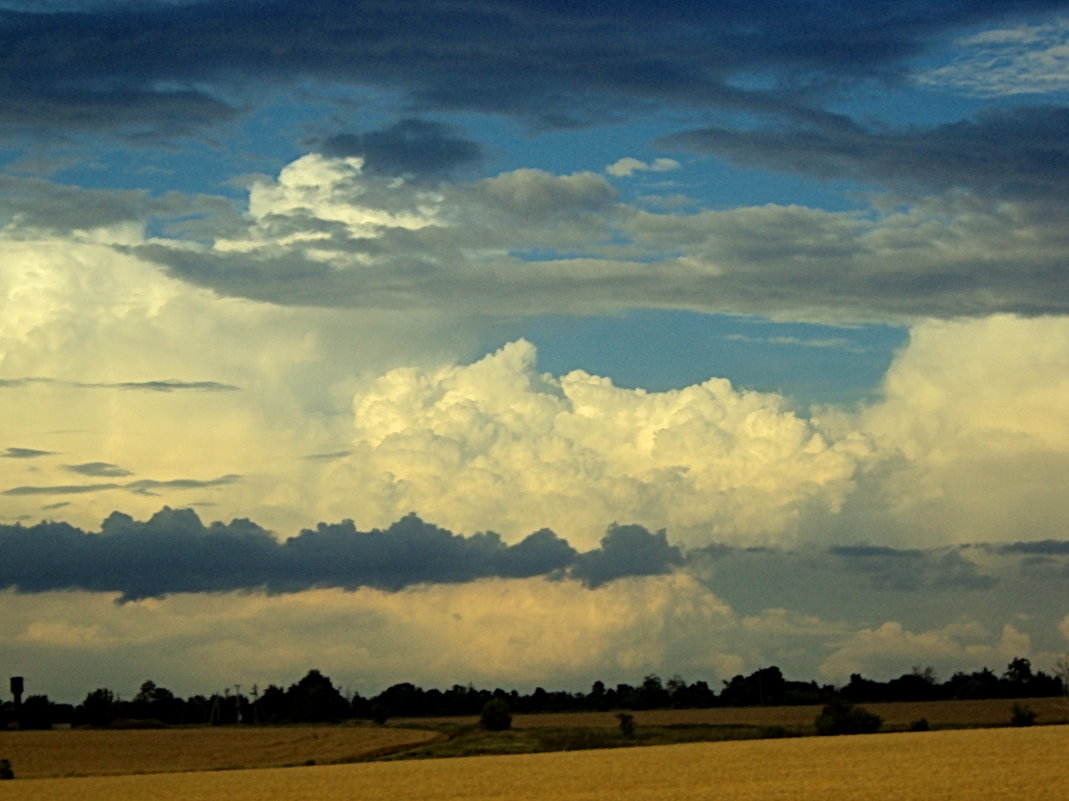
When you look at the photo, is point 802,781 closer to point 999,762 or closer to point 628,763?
point 999,762

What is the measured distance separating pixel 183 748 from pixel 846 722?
54415mm

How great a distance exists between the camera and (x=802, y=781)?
204 ft

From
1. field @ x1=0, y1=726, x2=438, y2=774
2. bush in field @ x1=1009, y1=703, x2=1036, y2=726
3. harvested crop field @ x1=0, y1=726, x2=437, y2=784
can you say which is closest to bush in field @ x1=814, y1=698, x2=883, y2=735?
bush in field @ x1=1009, y1=703, x2=1036, y2=726

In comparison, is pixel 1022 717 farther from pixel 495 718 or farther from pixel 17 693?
pixel 17 693

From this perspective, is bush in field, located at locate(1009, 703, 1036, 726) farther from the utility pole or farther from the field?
the utility pole

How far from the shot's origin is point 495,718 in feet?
444

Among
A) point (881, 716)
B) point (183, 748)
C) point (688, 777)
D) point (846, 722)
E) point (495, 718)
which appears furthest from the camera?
point (495, 718)

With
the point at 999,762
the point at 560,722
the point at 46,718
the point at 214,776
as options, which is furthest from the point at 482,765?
the point at 46,718

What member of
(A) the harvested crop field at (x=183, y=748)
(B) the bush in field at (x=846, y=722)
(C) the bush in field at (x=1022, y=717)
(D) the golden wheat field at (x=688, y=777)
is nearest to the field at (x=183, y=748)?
(A) the harvested crop field at (x=183, y=748)

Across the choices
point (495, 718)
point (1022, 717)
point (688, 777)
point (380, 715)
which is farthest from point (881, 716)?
point (688, 777)

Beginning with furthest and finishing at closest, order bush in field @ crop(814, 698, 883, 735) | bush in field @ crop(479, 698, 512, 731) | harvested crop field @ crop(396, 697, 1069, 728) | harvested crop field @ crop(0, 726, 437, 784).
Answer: bush in field @ crop(479, 698, 512, 731) < harvested crop field @ crop(396, 697, 1069, 728) < bush in field @ crop(814, 698, 883, 735) < harvested crop field @ crop(0, 726, 437, 784)

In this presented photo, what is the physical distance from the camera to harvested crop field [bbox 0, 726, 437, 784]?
10306cm

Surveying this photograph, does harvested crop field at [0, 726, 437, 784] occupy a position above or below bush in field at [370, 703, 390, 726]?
below

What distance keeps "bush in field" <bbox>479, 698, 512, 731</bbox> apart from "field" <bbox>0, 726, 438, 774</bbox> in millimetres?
5613
